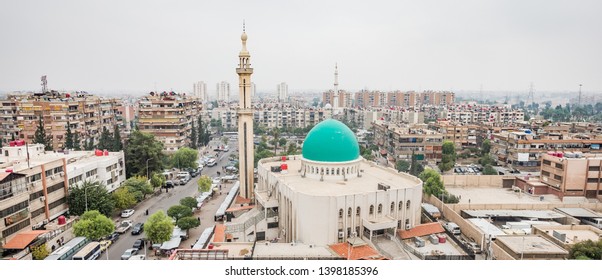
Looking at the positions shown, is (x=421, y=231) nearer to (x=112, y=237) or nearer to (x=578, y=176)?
(x=578, y=176)

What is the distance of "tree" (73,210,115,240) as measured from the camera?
8156 millimetres

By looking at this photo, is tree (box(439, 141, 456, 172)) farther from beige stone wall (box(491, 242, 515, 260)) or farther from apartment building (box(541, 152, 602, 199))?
beige stone wall (box(491, 242, 515, 260))

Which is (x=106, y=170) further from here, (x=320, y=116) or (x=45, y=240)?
(x=320, y=116)

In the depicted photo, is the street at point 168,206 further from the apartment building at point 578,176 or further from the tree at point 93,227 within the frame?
the apartment building at point 578,176

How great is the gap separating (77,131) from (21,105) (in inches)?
94.0

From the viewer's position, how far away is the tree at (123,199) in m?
10.5

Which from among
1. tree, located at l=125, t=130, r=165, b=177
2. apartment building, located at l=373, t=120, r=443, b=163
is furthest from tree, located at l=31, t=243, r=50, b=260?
apartment building, located at l=373, t=120, r=443, b=163

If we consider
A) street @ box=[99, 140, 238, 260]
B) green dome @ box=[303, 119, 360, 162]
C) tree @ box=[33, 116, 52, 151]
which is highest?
green dome @ box=[303, 119, 360, 162]

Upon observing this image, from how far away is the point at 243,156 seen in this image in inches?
435

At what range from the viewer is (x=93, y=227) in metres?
8.20

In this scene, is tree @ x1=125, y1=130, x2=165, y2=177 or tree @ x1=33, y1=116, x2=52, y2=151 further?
tree @ x1=33, y1=116, x2=52, y2=151

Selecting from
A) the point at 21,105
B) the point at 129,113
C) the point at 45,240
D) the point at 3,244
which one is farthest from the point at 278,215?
the point at 129,113

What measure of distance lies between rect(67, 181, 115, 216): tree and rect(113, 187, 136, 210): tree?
1.81 feet

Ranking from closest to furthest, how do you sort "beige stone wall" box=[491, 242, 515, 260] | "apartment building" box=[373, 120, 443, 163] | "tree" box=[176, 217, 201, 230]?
"beige stone wall" box=[491, 242, 515, 260]
"tree" box=[176, 217, 201, 230]
"apartment building" box=[373, 120, 443, 163]
